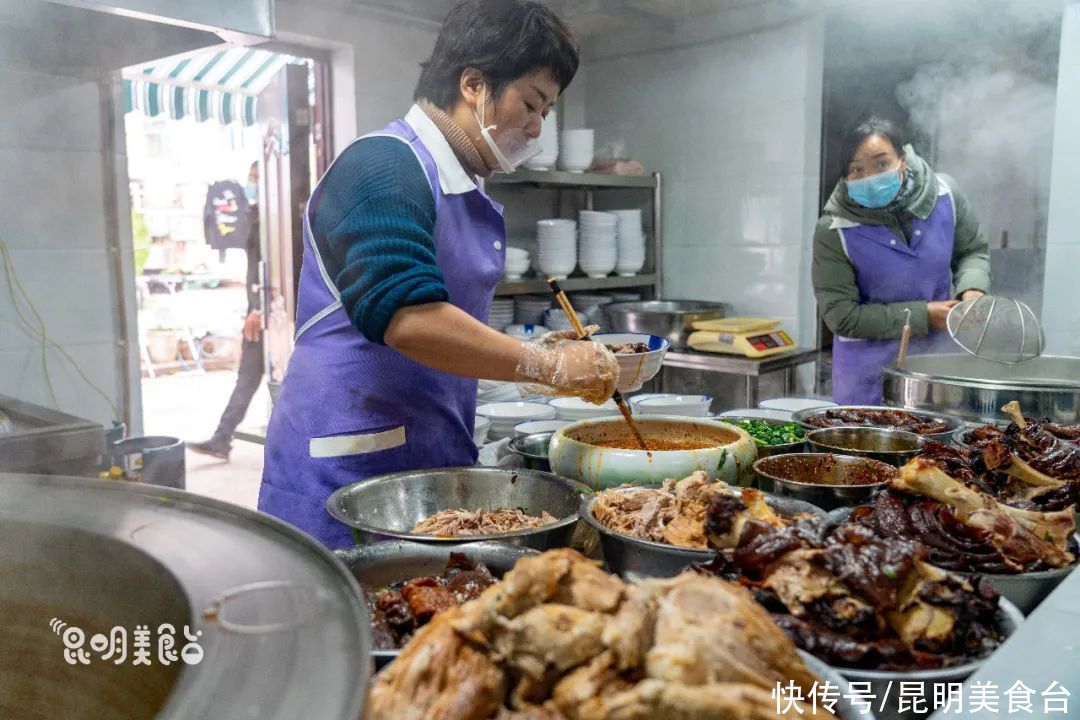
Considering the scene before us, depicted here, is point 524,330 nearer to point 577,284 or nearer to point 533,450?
point 577,284

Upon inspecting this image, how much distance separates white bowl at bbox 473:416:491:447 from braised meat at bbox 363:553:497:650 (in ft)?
4.70

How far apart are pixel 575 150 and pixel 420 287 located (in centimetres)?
358

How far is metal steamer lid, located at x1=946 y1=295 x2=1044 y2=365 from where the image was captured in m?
2.92

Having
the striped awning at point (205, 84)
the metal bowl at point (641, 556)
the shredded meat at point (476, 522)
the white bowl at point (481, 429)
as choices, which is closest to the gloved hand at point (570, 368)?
the shredded meat at point (476, 522)

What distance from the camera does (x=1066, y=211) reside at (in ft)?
13.4

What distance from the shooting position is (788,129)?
509cm

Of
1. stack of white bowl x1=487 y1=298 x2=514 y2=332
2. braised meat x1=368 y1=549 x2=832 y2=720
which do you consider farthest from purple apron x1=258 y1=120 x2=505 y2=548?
stack of white bowl x1=487 y1=298 x2=514 y2=332

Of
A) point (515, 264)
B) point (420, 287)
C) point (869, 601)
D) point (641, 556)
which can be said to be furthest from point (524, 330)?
point (869, 601)

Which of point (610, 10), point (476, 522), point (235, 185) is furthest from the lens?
point (235, 185)

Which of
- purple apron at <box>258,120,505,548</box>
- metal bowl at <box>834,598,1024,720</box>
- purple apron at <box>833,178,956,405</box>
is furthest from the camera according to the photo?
purple apron at <box>833,178,956,405</box>

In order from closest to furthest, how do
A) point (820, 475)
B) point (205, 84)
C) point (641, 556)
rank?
point (641, 556) < point (820, 475) < point (205, 84)

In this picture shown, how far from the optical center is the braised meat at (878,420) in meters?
2.08

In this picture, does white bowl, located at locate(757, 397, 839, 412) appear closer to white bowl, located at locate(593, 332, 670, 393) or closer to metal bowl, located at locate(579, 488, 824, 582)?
white bowl, located at locate(593, 332, 670, 393)

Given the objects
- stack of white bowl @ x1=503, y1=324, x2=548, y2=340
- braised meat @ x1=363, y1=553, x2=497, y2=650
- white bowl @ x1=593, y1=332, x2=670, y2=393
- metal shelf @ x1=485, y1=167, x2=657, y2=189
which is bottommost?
braised meat @ x1=363, y1=553, x2=497, y2=650
